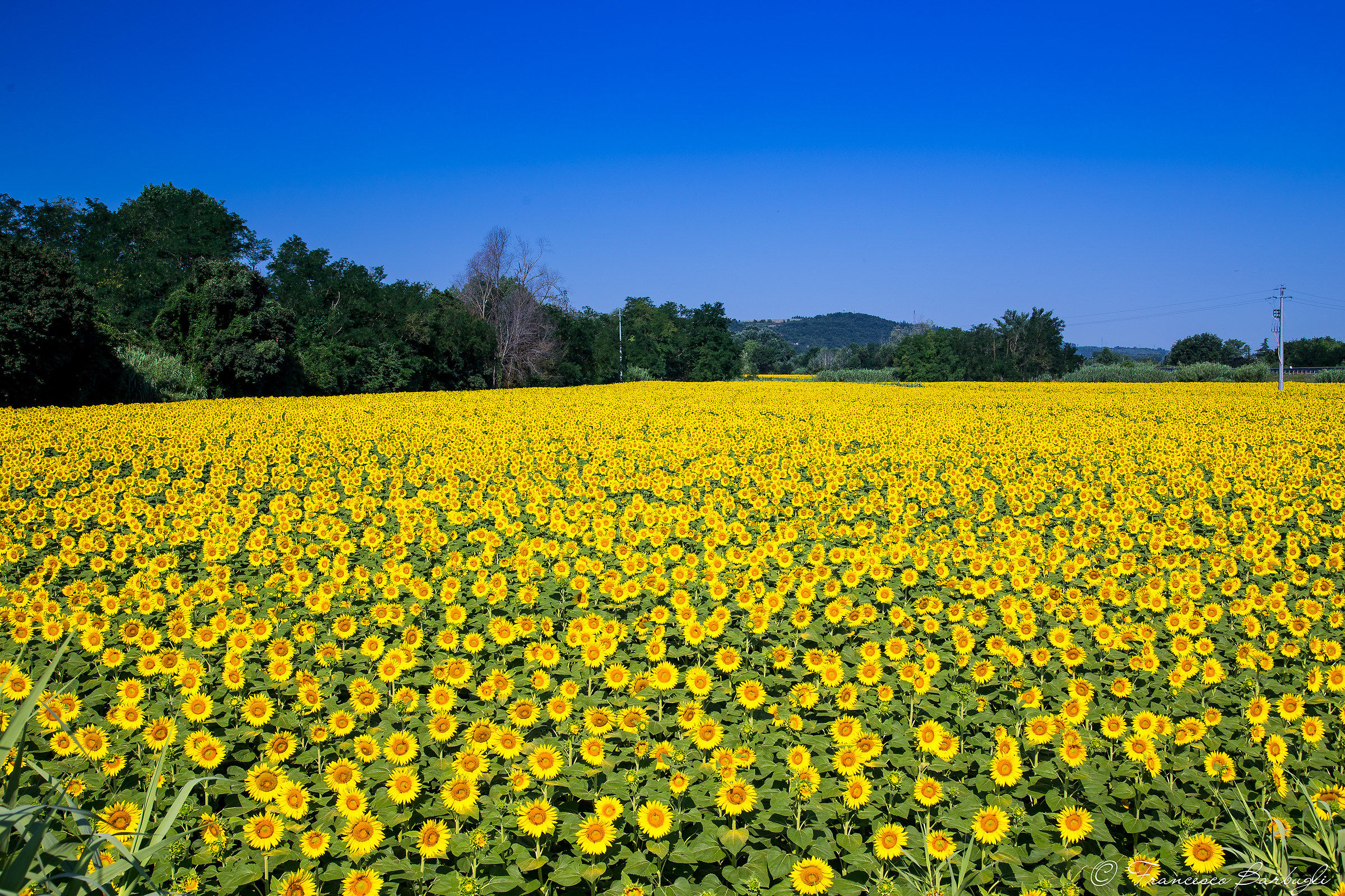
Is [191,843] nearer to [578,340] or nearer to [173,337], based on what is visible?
[173,337]

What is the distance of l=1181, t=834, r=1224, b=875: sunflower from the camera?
2.79 meters

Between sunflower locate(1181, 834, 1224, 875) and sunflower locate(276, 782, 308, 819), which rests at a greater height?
sunflower locate(276, 782, 308, 819)

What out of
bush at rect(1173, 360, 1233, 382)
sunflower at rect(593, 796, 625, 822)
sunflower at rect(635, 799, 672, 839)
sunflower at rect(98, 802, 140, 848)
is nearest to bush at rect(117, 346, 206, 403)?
sunflower at rect(98, 802, 140, 848)

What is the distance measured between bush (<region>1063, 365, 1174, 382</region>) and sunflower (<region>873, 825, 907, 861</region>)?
6234cm

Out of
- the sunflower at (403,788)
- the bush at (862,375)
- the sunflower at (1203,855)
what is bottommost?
the sunflower at (1203,855)

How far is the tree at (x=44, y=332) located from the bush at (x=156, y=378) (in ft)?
4.83

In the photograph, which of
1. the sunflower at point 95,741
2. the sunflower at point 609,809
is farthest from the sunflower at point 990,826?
the sunflower at point 95,741

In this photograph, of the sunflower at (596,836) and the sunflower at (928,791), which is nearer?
the sunflower at (596,836)

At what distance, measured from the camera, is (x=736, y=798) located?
3.03 metres

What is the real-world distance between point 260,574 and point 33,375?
2522 centimetres

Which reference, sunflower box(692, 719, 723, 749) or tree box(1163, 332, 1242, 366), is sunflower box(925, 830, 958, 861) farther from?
tree box(1163, 332, 1242, 366)

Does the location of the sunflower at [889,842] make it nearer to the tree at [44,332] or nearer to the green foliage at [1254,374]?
the tree at [44,332]

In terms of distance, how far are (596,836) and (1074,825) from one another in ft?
6.59

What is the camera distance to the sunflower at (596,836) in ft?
9.50
